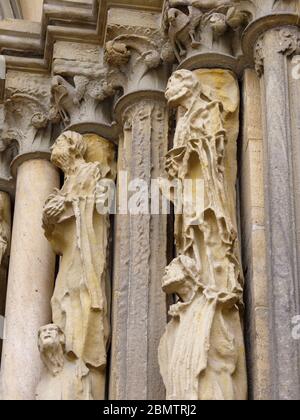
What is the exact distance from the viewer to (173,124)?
23.7ft

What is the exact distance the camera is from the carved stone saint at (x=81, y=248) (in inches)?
267

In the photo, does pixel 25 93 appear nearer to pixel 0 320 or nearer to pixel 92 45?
pixel 92 45

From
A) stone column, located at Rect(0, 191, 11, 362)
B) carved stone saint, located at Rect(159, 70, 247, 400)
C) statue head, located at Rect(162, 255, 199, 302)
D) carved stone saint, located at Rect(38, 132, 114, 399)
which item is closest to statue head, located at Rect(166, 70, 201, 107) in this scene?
carved stone saint, located at Rect(159, 70, 247, 400)

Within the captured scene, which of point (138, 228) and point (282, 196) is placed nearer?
point (282, 196)

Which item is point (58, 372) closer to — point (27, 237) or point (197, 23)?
point (27, 237)

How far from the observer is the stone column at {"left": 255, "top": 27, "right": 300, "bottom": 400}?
580 cm

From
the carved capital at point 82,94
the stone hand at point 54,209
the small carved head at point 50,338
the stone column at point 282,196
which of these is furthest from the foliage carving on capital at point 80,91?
the small carved head at point 50,338

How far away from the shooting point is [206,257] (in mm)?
6273

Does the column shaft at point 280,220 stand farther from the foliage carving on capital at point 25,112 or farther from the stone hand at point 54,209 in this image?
the foliage carving on capital at point 25,112

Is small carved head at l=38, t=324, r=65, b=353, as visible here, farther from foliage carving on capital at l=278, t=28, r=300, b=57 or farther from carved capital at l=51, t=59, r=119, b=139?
foliage carving on capital at l=278, t=28, r=300, b=57

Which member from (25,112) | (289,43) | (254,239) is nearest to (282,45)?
(289,43)

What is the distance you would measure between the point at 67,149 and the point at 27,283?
26.9 inches

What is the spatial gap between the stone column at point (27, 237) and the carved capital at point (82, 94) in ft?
0.74
